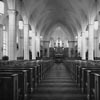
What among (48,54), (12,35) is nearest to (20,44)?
(48,54)

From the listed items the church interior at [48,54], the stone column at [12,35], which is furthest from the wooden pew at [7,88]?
the stone column at [12,35]

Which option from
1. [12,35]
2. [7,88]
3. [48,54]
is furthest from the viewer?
[48,54]

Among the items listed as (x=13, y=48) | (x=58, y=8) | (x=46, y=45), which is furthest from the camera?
(x=46, y=45)

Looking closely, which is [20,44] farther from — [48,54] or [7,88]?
[7,88]

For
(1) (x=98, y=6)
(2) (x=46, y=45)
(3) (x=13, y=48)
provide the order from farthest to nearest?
1. (2) (x=46, y=45)
2. (1) (x=98, y=6)
3. (3) (x=13, y=48)

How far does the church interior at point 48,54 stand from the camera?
535 cm

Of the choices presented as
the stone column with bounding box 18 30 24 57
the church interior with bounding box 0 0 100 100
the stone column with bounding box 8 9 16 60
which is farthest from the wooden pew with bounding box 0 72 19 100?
the stone column with bounding box 18 30 24 57

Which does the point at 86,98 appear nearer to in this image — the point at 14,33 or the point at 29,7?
the point at 14,33

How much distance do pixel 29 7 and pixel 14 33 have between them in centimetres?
686

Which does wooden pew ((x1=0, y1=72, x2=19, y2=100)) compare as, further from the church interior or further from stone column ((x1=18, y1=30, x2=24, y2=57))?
stone column ((x1=18, y1=30, x2=24, y2=57))

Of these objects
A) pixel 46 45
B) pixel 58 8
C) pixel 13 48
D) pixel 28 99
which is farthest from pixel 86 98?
pixel 46 45

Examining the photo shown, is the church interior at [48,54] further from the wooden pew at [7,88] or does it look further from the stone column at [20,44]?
the stone column at [20,44]

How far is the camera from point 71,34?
139 ft

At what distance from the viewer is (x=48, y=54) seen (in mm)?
42375
